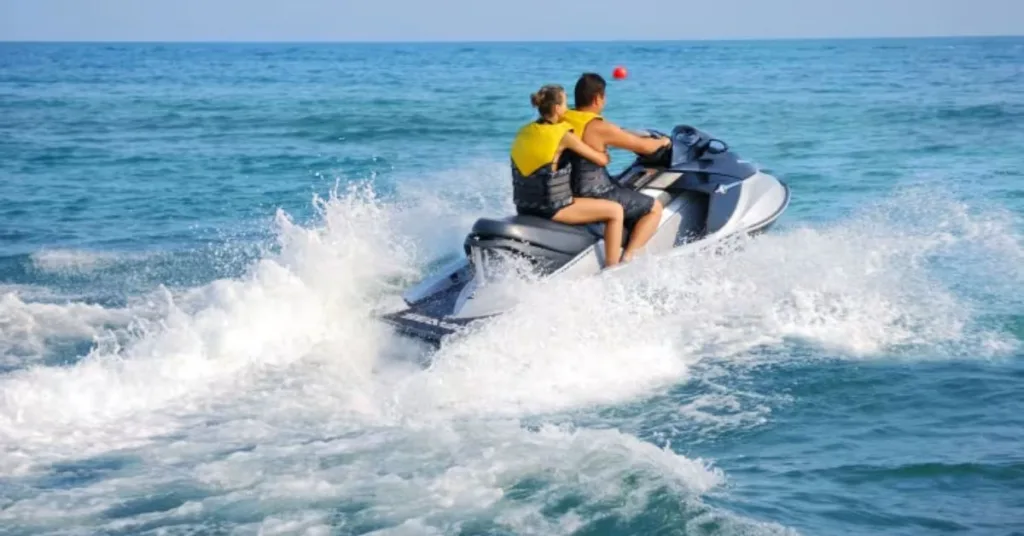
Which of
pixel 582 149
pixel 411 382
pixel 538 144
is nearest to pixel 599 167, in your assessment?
pixel 582 149

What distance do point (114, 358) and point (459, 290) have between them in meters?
2.14

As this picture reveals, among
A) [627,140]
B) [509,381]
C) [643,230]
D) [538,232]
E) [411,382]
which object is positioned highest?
[627,140]

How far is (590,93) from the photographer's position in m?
7.52

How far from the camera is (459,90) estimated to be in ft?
120

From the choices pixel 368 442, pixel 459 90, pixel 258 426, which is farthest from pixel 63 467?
pixel 459 90

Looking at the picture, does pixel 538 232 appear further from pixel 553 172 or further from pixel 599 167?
pixel 599 167

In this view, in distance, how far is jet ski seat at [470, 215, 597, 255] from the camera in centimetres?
Answer: 720

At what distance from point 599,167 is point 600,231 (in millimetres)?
445

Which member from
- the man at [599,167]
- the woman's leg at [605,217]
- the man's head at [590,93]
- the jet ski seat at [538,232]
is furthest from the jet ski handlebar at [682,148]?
the jet ski seat at [538,232]

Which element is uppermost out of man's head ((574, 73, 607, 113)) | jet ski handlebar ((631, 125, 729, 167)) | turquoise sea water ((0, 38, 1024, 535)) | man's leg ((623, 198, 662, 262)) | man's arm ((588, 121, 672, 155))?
man's head ((574, 73, 607, 113))

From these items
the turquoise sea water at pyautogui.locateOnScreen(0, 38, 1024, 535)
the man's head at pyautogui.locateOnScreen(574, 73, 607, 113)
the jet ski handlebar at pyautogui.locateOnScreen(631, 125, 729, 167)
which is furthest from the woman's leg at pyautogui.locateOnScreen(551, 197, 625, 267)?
the jet ski handlebar at pyautogui.locateOnScreen(631, 125, 729, 167)

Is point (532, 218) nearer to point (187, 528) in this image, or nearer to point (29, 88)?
point (187, 528)

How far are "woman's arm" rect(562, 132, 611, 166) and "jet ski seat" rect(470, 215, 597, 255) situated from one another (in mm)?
434

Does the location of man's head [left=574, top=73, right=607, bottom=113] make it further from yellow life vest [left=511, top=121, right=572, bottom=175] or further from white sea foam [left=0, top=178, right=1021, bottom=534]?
white sea foam [left=0, top=178, right=1021, bottom=534]
